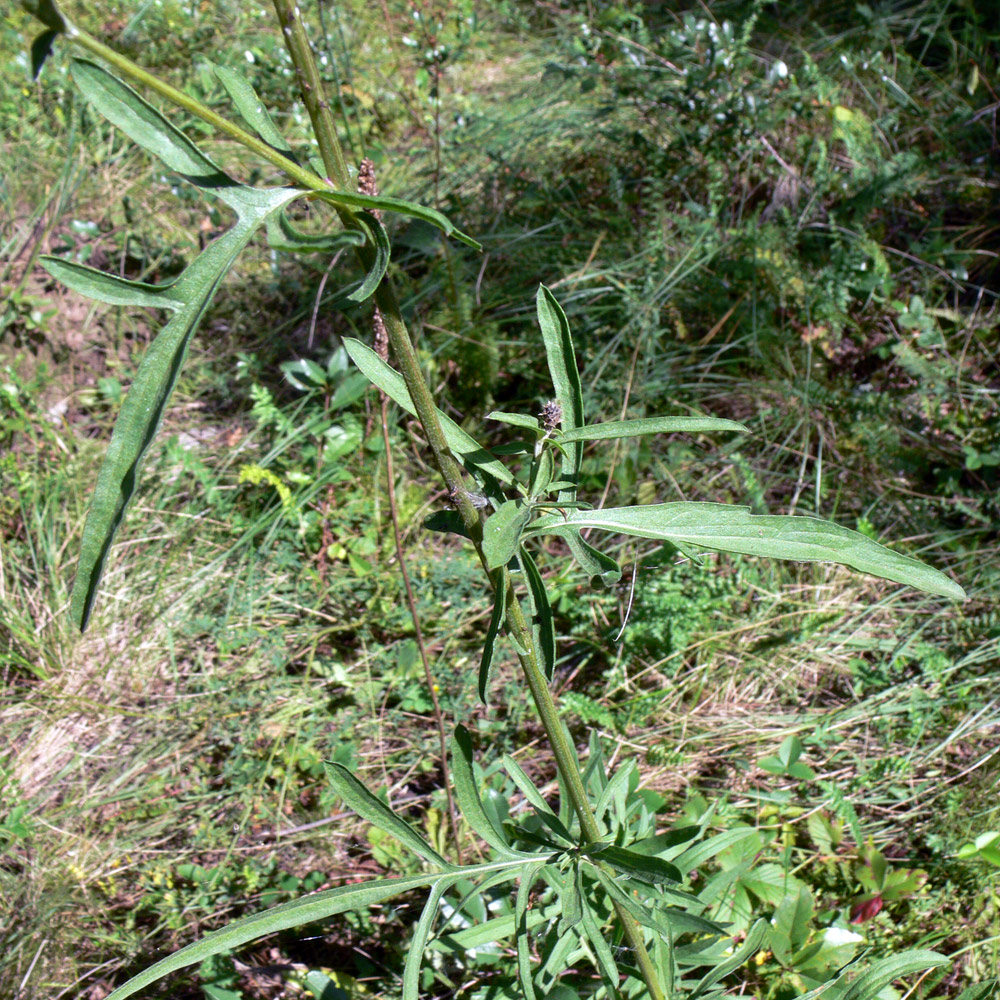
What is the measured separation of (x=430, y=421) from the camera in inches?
31.9

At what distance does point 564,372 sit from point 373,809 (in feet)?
2.02

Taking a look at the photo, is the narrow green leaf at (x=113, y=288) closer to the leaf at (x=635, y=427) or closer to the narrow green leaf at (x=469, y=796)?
the leaf at (x=635, y=427)

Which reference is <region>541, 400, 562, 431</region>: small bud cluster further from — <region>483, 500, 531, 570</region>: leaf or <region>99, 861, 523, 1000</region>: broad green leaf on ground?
<region>99, 861, 523, 1000</region>: broad green leaf on ground

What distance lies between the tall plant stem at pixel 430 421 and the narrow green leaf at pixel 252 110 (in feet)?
0.12

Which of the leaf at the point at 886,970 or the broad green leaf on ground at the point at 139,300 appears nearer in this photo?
the broad green leaf on ground at the point at 139,300

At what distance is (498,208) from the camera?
338 centimetres

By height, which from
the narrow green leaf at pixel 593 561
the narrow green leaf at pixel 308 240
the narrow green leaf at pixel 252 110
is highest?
the narrow green leaf at pixel 252 110

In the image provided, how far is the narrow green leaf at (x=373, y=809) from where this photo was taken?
1.00 meters

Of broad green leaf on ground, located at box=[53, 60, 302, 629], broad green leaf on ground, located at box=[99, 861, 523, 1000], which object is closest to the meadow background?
broad green leaf on ground, located at box=[99, 861, 523, 1000]

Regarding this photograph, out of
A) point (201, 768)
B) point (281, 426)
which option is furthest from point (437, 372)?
point (201, 768)

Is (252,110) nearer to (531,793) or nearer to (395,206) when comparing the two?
(395,206)

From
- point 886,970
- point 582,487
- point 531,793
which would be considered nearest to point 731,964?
point 886,970

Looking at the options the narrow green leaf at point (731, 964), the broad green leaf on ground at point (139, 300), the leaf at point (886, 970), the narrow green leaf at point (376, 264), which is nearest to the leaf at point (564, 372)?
the narrow green leaf at point (376, 264)

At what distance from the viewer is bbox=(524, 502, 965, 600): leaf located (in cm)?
78
